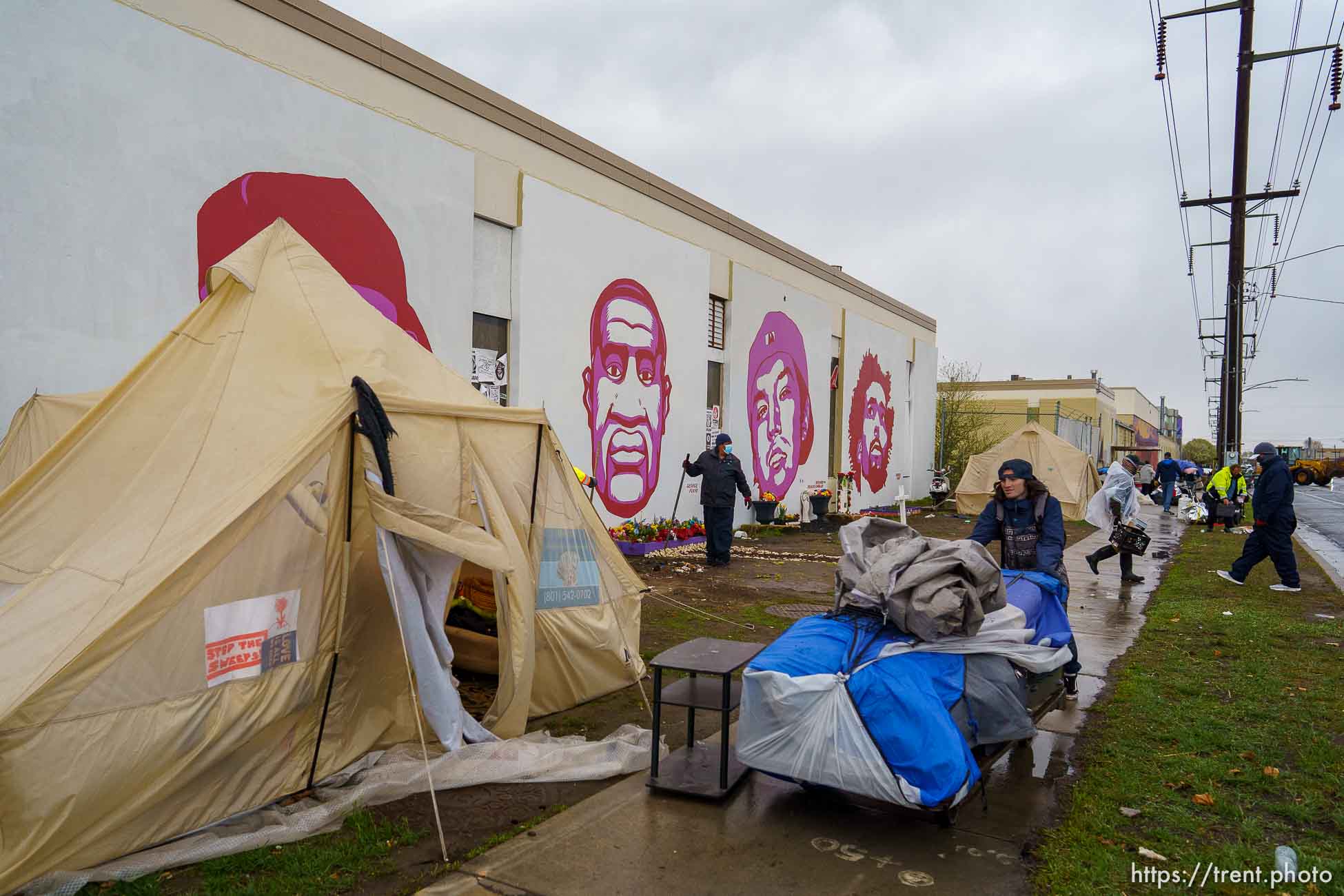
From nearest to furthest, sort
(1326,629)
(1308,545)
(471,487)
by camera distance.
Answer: (471,487) → (1326,629) → (1308,545)

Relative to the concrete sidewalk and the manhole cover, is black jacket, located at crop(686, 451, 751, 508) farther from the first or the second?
the concrete sidewalk

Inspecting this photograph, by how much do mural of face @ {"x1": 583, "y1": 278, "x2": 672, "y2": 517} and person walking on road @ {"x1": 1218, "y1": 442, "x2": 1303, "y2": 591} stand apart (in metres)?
8.74

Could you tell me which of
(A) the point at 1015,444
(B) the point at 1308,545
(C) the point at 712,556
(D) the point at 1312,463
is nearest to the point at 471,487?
(C) the point at 712,556

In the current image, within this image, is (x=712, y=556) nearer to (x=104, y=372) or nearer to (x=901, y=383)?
(x=104, y=372)

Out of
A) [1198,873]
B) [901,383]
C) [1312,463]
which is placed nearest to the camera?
[1198,873]

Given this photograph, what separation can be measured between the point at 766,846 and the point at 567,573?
8.99 ft

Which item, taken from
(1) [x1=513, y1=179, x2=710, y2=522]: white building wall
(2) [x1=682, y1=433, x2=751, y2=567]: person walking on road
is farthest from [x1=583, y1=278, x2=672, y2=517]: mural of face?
(2) [x1=682, y1=433, x2=751, y2=567]: person walking on road

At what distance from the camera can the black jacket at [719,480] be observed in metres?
13.2

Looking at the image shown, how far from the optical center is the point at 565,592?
20.9 feet

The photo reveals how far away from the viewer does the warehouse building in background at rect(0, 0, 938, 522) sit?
24.7ft

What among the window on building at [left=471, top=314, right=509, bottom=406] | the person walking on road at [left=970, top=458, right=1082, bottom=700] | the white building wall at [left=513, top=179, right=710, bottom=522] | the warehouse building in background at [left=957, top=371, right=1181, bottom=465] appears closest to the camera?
the person walking on road at [left=970, top=458, right=1082, bottom=700]

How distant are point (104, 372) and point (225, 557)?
470cm

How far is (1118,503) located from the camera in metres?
11.8

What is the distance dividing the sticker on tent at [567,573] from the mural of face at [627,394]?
7181 millimetres
